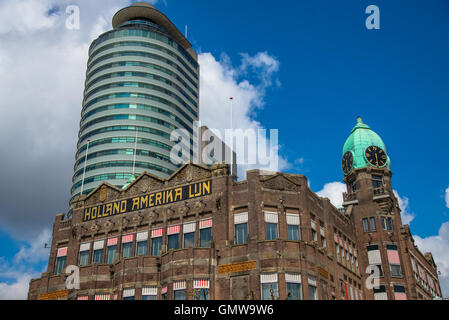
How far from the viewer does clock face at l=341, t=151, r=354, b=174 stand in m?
65.0

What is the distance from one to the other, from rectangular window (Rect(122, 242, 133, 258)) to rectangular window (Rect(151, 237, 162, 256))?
2.60 m

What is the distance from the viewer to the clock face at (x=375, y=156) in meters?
64.0

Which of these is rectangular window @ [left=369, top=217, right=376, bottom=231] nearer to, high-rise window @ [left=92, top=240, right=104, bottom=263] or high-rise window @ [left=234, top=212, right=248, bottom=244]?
high-rise window @ [left=234, top=212, right=248, bottom=244]

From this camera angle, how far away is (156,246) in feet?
153

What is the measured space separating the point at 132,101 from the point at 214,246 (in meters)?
86.6

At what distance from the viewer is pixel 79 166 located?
121 metres

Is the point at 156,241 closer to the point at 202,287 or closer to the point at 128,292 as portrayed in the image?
the point at 128,292

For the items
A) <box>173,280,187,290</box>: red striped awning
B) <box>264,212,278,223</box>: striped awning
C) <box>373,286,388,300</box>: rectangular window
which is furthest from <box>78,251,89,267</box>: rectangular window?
<box>373,286,388,300</box>: rectangular window

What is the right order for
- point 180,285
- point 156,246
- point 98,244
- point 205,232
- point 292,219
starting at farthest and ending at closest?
point 98,244 < point 156,246 < point 205,232 < point 292,219 < point 180,285

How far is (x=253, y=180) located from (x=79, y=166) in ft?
284

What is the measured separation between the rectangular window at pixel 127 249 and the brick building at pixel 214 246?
0.33ft

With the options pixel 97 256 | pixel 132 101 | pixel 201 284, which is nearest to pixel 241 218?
pixel 201 284

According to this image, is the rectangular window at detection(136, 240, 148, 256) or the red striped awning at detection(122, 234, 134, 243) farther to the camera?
the red striped awning at detection(122, 234, 134, 243)
